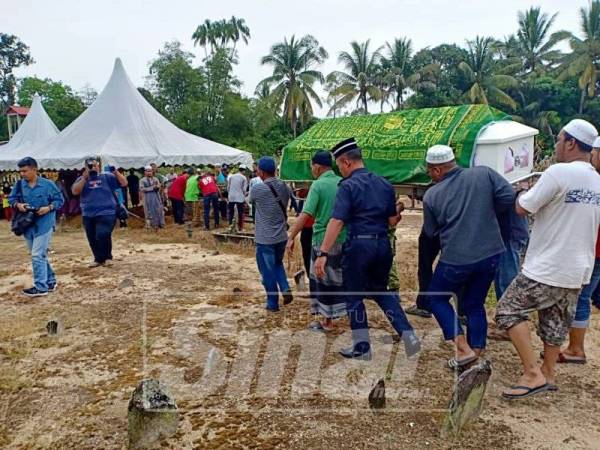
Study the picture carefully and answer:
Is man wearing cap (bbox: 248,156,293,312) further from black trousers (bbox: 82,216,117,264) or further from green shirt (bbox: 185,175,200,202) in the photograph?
green shirt (bbox: 185,175,200,202)

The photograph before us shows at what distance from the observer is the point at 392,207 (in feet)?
11.7

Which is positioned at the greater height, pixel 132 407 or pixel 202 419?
pixel 132 407

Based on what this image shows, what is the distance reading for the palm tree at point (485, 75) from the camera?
3009 cm

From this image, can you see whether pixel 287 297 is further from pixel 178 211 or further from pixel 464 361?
pixel 178 211

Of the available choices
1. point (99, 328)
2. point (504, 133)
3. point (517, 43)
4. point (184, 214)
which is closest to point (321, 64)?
point (517, 43)

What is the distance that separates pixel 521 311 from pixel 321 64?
3275 cm

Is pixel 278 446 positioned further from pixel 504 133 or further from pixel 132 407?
pixel 504 133

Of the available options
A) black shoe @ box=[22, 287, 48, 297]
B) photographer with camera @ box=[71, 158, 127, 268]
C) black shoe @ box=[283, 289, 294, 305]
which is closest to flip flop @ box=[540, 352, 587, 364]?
black shoe @ box=[283, 289, 294, 305]

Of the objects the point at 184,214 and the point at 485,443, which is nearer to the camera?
the point at 485,443

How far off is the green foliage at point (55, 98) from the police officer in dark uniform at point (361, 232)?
3232 cm

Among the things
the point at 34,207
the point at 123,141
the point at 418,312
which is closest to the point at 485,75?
the point at 123,141

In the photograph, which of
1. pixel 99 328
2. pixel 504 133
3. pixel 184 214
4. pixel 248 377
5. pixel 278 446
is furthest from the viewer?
pixel 184 214

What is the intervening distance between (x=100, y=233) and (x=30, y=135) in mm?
12178

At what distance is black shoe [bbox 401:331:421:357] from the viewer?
12.2ft
